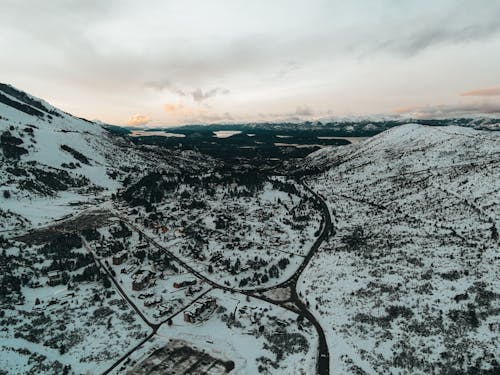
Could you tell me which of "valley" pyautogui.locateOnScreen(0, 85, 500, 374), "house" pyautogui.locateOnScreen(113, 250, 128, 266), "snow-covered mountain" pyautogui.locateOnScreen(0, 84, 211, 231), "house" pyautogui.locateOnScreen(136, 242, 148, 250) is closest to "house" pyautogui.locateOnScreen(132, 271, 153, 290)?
"valley" pyautogui.locateOnScreen(0, 85, 500, 374)

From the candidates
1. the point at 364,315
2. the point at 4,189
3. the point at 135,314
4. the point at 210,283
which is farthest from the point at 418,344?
the point at 4,189

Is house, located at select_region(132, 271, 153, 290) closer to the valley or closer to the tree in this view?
the valley

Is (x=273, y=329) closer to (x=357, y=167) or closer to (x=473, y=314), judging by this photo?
(x=473, y=314)

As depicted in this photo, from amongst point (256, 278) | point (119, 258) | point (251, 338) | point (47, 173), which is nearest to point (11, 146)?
point (47, 173)

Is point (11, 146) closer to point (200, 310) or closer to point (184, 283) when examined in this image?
point (184, 283)

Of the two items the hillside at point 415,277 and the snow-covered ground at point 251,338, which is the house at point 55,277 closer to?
the snow-covered ground at point 251,338

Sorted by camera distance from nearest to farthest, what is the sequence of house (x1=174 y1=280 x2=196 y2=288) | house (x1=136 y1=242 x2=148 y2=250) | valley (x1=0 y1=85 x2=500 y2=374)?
valley (x1=0 y1=85 x2=500 y2=374)
house (x1=174 y1=280 x2=196 y2=288)
house (x1=136 y1=242 x2=148 y2=250)
